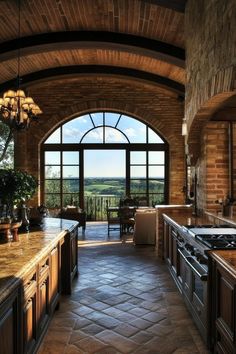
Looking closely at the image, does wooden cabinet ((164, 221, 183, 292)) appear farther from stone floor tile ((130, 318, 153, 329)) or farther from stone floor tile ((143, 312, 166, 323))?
stone floor tile ((130, 318, 153, 329))

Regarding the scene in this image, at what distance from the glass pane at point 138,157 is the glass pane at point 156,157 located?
16cm

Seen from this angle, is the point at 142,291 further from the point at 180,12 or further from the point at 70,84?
the point at 70,84

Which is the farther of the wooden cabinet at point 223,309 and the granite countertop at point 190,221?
the granite countertop at point 190,221

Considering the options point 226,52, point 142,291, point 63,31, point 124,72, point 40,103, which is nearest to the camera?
point 226,52

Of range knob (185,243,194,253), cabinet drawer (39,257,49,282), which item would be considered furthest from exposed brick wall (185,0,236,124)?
cabinet drawer (39,257,49,282)

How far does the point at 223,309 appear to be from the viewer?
2.43 metres

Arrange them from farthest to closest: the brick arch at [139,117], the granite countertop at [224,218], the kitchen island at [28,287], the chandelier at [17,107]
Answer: the brick arch at [139,117]
the chandelier at [17,107]
the granite countertop at [224,218]
the kitchen island at [28,287]

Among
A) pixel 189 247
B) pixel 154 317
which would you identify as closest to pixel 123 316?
pixel 154 317

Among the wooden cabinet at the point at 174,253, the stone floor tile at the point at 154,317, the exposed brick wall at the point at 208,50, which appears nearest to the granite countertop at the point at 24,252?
the stone floor tile at the point at 154,317

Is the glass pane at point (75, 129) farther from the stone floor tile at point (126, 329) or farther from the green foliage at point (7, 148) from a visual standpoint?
the stone floor tile at point (126, 329)

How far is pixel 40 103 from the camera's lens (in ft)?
35.9

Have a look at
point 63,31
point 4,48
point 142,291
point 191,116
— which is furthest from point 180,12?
point 142,291

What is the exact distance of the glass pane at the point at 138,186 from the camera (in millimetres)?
11281

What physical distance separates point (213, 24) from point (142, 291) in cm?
321
